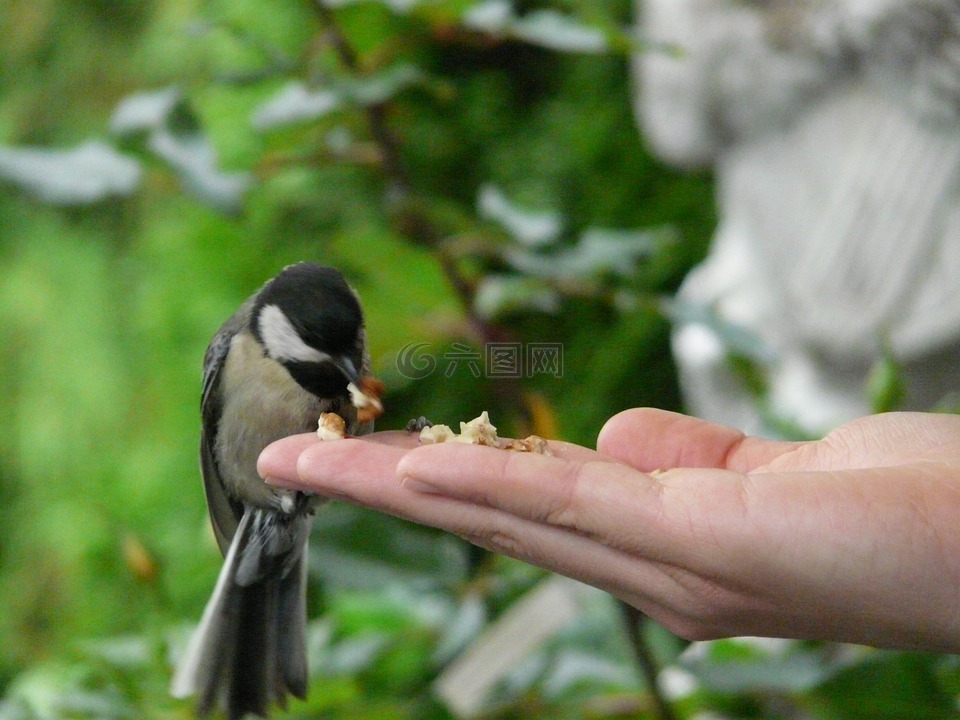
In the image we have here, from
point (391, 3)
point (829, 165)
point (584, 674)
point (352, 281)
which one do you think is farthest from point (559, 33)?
point (829, 165)

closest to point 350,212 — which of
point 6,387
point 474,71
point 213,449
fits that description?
point 474,71

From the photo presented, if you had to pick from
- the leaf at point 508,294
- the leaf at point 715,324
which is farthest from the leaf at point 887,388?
the leaf at point 508,294

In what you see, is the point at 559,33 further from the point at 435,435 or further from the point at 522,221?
the point at 435,435

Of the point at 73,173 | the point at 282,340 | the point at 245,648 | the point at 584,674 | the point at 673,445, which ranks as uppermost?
the point at 73,173

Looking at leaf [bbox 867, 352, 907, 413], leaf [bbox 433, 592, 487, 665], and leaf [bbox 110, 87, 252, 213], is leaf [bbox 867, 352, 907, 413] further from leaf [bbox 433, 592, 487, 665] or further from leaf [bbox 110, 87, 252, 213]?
leaf [bbox 110, 87, 252, 213]

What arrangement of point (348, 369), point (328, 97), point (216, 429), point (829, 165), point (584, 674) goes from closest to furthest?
1. point (348, 369)
2. point (216, 429)
3. point (328, 97)
4. point (584, 674)
5. point (829, 165)

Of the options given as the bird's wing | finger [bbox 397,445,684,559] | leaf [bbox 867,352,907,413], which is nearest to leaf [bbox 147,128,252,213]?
the bird's wing

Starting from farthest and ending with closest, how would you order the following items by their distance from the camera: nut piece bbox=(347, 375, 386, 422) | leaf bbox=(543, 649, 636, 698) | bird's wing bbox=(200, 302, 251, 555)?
leaf bbox=(543, 649, 636, 698) → bird's wing bbox=(200, 302, 251, 555) → nut piece bbox=(347, 375, 386, 422)
